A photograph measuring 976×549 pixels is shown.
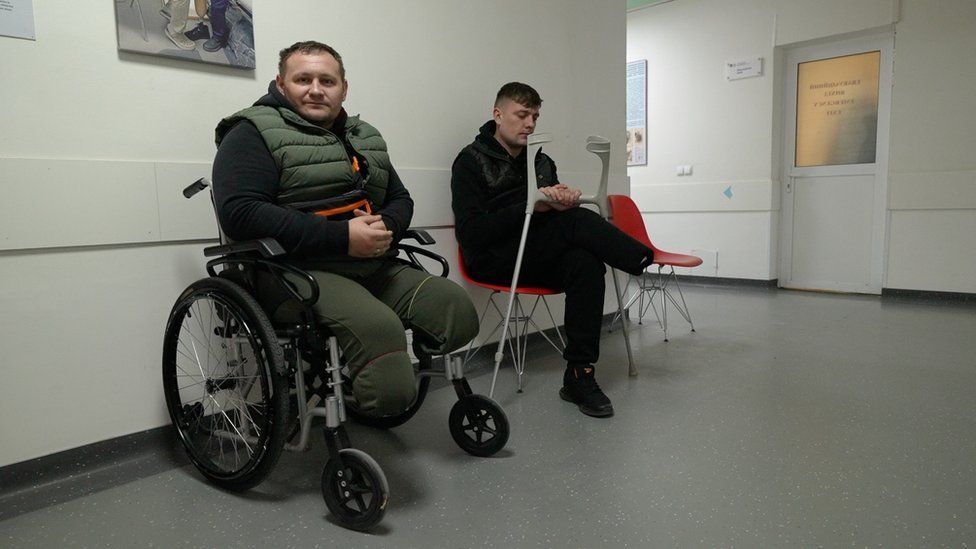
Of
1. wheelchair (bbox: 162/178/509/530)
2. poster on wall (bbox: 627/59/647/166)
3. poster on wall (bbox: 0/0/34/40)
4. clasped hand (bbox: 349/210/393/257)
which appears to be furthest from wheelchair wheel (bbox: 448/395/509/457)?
poster on wall (bbox: 627/59/647/166)

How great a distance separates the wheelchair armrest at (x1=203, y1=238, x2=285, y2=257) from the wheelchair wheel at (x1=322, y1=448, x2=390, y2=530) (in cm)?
49

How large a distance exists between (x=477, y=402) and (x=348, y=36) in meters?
1.44

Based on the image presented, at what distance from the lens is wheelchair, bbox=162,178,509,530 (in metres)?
1.38

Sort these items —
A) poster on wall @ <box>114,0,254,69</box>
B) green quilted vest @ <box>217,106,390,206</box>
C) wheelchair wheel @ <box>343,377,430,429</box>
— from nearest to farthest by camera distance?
1. green quilted vest @ <box>217,106,390,206</box>
2. poster on wall @ <box>114,0,254,69</box>
3. wheelchair wheel @ <box>343,377,430,429</box>

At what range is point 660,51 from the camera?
18.5ft

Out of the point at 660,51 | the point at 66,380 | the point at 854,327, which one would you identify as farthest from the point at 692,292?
the point at 66,380

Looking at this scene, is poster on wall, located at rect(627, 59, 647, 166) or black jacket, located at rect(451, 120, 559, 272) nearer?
black jacket, located at rect(451, 120, 559, 272)

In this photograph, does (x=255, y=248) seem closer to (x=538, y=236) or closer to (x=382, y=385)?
(x=382, y=385)

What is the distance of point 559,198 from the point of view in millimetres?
2217

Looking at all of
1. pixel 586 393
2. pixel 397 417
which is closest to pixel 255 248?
pixel 397 417

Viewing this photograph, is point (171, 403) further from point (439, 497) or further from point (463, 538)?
point (463, 538)

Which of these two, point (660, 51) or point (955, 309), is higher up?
point (660, 51)

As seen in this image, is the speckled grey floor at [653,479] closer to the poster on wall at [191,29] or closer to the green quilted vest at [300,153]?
the green quilted vest at [300,153]

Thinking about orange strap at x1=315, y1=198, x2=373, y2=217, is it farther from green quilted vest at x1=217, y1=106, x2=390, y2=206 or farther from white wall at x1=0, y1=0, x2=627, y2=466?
white wall at x1=0, y1=0, x2=627, y2=466
